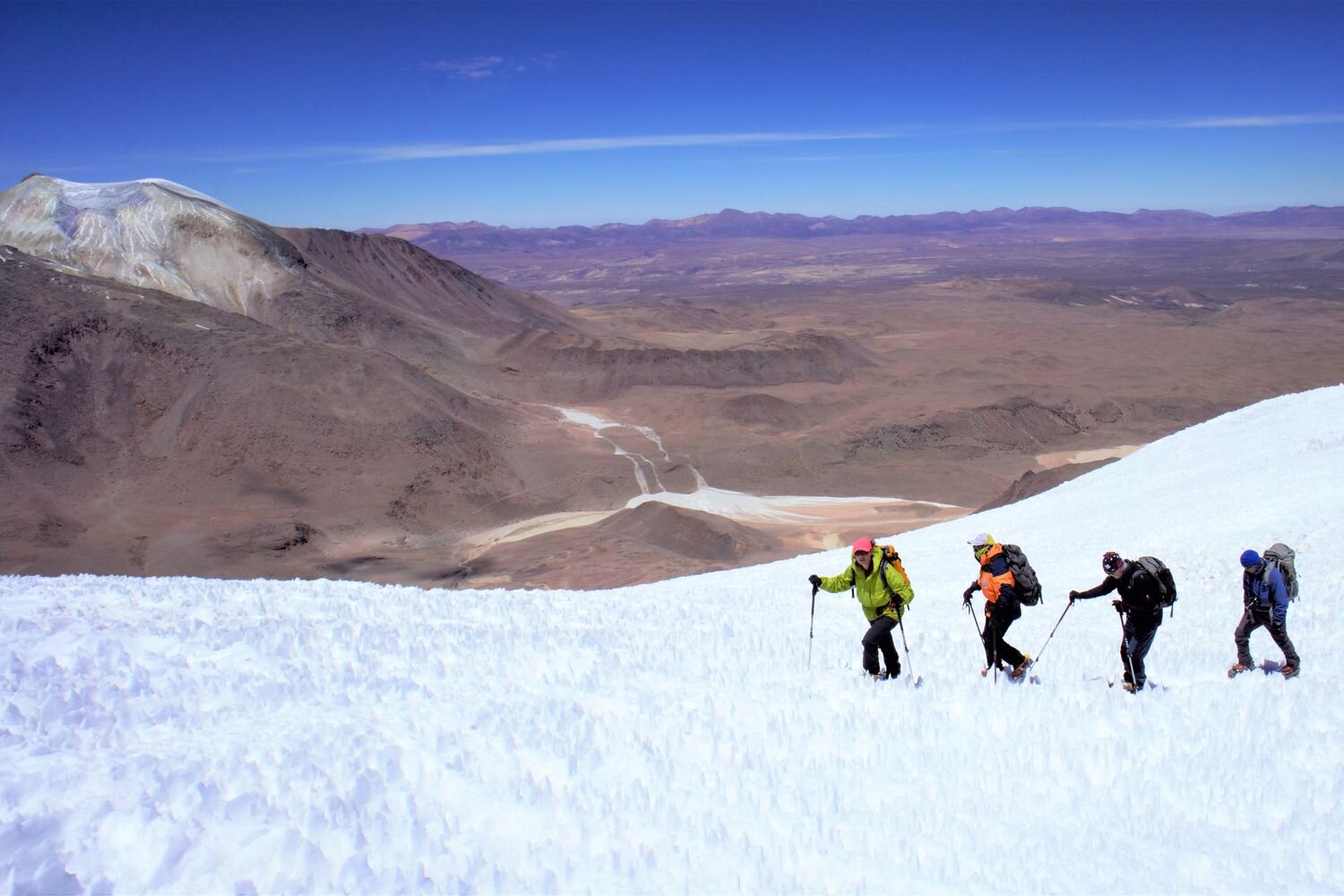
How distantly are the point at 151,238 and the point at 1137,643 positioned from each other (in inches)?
2796

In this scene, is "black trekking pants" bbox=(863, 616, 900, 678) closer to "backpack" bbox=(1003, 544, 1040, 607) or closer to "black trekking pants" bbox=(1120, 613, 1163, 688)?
"backpack" bbox=(1003, 544, 1040, 607)

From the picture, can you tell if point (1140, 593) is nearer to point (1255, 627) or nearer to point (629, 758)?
point (1255, 627)

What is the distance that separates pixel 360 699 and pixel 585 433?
4729 centimetres

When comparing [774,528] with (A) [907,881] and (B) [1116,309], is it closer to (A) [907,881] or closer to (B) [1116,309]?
(A) [907,881]

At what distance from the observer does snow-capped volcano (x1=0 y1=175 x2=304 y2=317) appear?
59000 millimetres

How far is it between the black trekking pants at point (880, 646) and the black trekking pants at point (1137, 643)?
1672mm

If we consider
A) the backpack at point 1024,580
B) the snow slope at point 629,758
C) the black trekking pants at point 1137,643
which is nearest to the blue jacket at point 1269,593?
the snow slope at point 629,758

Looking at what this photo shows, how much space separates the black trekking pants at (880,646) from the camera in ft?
21.7

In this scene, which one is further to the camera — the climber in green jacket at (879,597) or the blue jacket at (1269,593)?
the blue jacket at (1269,593)

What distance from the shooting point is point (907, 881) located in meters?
4.13

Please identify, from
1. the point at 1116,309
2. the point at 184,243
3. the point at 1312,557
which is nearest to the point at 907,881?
the point at 1312,557

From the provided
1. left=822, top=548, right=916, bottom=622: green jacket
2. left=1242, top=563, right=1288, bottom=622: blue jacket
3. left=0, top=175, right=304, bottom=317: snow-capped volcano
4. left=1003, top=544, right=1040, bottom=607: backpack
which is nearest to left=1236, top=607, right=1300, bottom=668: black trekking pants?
left=1242, top=563, right=1288, bottom=622: blue jacket

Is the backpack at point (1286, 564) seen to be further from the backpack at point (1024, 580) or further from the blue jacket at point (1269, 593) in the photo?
the backpack at point (1024, 580)

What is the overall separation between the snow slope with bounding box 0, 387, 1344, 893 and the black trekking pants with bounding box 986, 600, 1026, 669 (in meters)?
0.32
